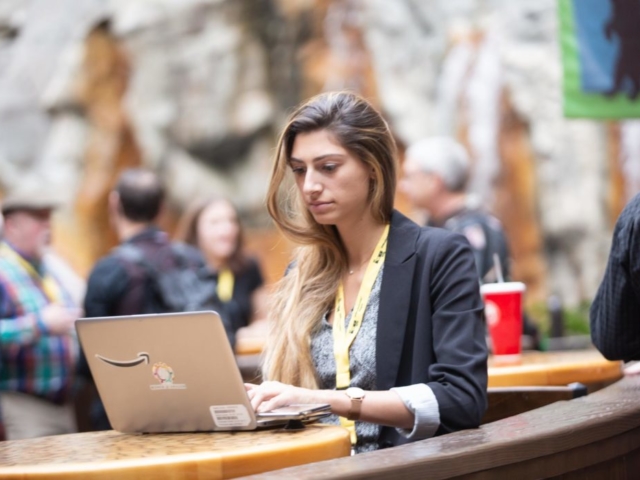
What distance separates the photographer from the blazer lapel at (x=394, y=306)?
2.16 m

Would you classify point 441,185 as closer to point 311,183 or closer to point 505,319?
point 505,319

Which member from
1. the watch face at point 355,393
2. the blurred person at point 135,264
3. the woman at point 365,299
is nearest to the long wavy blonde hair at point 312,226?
the woman at point 365,299

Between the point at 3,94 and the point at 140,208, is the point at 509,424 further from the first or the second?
the point at 3,94

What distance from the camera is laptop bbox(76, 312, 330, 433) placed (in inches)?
73.0

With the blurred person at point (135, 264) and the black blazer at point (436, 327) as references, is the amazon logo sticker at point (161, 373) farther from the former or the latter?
the blurred person at point (135, 264)

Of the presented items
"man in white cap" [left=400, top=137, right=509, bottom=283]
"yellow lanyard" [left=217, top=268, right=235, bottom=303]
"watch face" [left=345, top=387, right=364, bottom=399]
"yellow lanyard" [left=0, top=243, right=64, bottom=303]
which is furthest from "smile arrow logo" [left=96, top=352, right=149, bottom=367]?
"yellow lanyard" [left=217, top=268, right=235, bottom=303]

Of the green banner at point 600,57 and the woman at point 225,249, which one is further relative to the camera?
the woman at point 225,249

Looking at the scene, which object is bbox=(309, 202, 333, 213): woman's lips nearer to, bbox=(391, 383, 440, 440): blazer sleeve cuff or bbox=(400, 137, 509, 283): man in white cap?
bbox=(391, 383, 440, 440): blazer sleeve cuff

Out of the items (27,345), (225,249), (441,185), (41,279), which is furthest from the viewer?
(225,249)

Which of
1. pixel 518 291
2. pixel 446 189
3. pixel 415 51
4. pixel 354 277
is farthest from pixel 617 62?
pixel 415 51

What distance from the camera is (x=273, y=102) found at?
37.2 feet

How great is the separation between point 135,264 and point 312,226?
1.70 meters

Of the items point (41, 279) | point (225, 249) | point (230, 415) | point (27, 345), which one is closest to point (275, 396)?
point (230, 415)

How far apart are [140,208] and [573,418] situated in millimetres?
2589
